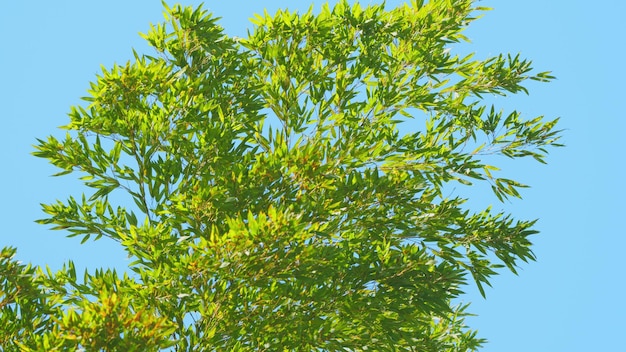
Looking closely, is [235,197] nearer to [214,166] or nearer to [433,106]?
[214,166]

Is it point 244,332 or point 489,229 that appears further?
point 489,229

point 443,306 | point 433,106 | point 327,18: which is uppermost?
point 327,18

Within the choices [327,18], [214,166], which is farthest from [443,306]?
[327,18]

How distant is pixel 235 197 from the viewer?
1142 cm

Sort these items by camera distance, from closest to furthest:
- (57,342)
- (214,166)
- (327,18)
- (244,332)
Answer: (57,342) < (244,332) < (214,166) < (327,18)

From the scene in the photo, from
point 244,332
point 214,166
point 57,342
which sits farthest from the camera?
point 214,166

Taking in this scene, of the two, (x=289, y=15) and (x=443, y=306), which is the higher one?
(x=289, y=15)

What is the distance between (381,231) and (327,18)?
297 cm

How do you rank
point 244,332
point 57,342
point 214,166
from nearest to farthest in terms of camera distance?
point 57,342, point 244,332, point 214,166

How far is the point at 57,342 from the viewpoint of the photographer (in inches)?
381

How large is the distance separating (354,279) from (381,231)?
81cm

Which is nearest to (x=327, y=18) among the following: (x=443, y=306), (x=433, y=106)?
(x=433, y=106)

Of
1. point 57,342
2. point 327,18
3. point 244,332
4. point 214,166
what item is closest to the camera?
point 57,342

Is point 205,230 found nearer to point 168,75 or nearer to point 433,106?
point 168,75
